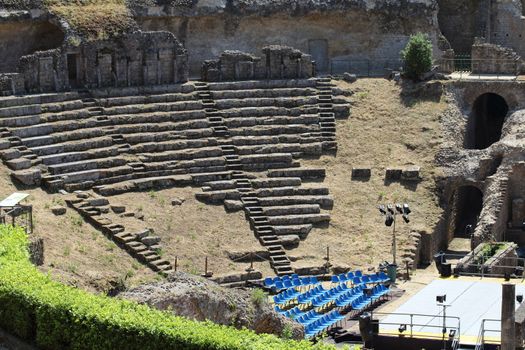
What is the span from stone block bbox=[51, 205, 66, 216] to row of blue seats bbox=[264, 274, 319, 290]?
850 centimetres

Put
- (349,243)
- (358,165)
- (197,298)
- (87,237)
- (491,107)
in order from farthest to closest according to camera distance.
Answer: (491,107) < (358,165) < (349,243) < (87,237) < (197,298)

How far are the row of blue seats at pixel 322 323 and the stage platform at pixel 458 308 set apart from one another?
2.06 metres

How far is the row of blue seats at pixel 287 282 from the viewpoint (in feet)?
164

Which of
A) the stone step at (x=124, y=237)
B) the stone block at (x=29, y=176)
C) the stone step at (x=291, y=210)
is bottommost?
the stone step at (x=124, y=237)

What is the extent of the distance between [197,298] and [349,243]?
60.5 feet

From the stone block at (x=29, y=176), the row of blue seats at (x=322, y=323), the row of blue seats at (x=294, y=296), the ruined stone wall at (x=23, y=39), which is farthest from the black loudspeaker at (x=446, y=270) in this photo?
the ruined stone wall at (x=23, y=39)

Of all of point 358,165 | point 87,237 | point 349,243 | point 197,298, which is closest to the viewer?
point 197,298

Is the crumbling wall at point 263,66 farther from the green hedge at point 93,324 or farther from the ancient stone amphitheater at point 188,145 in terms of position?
the green hedge at point 93,324

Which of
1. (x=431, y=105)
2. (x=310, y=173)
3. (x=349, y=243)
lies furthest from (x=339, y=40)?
(x=349, y=243)

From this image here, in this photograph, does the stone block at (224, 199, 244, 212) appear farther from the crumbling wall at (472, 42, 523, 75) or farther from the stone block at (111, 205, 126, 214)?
the crumbling wall at (472, 42, 523, 75)

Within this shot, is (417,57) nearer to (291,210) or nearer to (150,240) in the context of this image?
(291,210)

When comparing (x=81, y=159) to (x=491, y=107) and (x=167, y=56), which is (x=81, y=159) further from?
(x=491, y=107)

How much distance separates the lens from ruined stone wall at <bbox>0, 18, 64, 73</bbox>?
201ft

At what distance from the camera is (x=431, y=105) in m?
63.5
